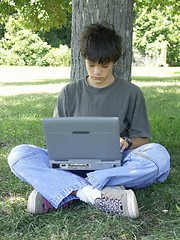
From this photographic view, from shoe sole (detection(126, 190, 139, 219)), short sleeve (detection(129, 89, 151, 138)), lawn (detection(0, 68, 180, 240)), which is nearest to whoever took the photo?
lawn (detection(0, 68, 180, 240))

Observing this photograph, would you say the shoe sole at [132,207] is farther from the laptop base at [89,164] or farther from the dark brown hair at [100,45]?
the dark brown hair at [100,45]

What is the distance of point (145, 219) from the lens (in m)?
2.96

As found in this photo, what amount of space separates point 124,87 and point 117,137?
58 centimetres

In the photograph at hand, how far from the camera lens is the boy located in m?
2.99

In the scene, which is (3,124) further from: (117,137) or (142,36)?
(142,36)

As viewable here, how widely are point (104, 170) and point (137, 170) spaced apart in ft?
0.73

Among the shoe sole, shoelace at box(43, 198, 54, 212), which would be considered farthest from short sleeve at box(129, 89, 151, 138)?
shoelace at box(43, 198, 54, 212)

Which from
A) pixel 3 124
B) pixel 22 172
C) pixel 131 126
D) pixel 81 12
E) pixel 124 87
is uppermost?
pixel 81 12

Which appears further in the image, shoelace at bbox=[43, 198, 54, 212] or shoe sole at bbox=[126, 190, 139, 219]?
shoelace at bbox=[43, 198, 54, 212]

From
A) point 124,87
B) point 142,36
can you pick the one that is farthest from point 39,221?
point 142,36

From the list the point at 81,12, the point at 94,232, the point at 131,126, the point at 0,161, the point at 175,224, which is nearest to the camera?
the point at 94,232

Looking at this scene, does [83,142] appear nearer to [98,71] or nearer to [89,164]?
[89,164]

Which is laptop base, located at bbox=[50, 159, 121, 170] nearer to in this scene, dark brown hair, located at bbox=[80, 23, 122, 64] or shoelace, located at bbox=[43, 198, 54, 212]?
shoelace, located at bbox=[43, 198, 54, 212]

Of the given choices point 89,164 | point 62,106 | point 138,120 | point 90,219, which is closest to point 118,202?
point 90,219
